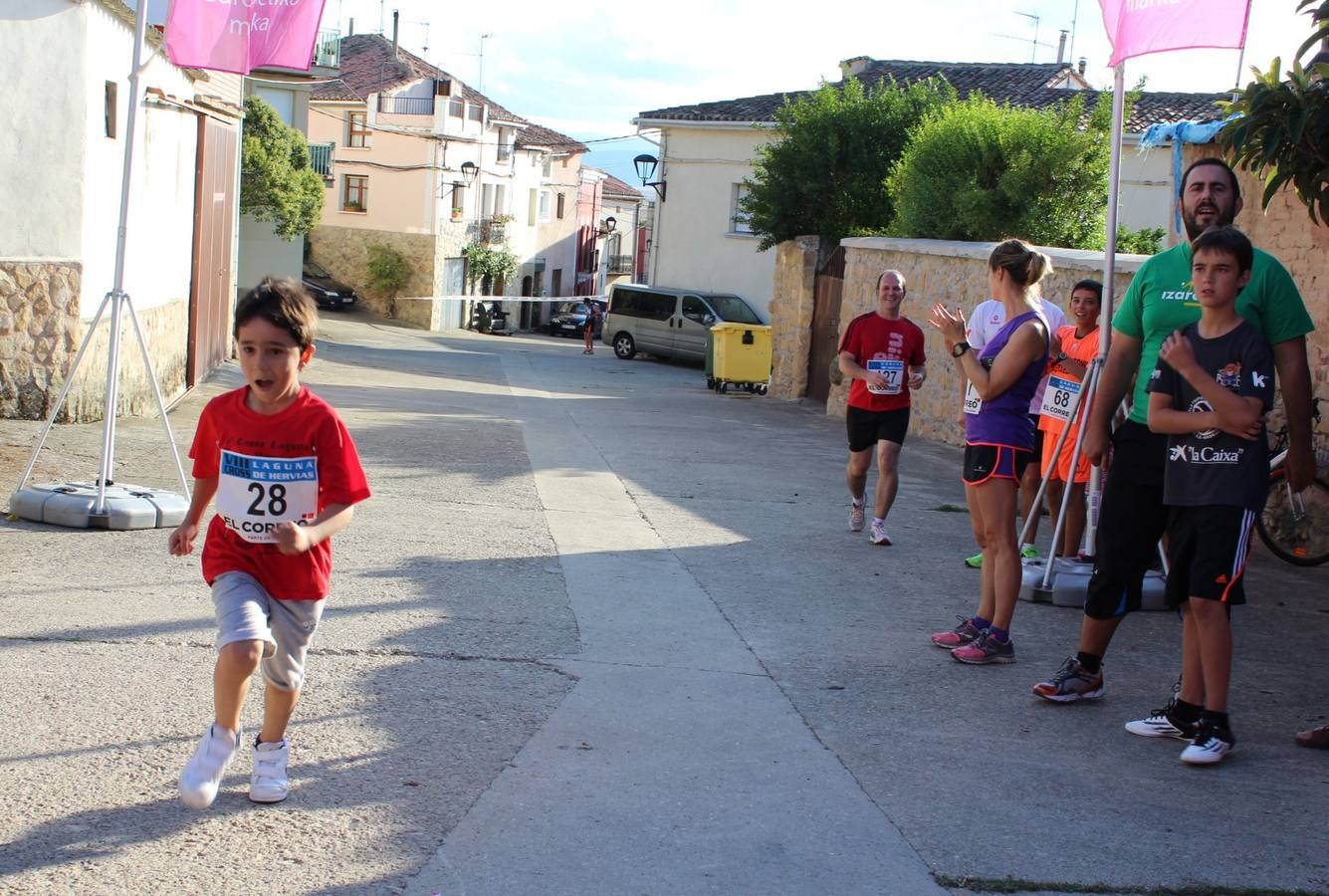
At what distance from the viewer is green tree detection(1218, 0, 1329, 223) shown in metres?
5.53

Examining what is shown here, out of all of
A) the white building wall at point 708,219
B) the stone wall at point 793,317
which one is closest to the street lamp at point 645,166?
the white building wall at point 708,219

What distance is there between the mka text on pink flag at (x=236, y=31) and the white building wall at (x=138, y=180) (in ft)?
4.28

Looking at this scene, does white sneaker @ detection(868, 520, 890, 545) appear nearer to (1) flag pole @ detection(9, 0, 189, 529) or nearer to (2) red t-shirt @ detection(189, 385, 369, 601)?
(1) flag pole @ detection(9, 0, 189, 529)

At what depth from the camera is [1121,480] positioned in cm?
499

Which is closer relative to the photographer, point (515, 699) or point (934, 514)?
point (515, 699)

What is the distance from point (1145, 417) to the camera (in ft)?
16.3

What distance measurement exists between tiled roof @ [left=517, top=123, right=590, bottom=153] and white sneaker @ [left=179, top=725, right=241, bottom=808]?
59.0m

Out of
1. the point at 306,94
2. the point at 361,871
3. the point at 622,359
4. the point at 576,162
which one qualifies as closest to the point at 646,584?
the point at 361,871

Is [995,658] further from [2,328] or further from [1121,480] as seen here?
[2,328]

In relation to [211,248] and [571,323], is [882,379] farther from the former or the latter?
[571,323]

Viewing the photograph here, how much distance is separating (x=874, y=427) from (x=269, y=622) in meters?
5.52

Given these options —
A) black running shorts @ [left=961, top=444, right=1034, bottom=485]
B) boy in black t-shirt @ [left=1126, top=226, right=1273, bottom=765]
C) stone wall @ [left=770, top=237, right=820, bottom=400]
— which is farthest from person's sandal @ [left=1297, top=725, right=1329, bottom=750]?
stone wall @ [left=770, top=237, right=820, bottom=400]

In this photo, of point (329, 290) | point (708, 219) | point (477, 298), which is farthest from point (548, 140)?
point (708, 219)

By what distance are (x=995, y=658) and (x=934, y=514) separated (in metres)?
4.31
